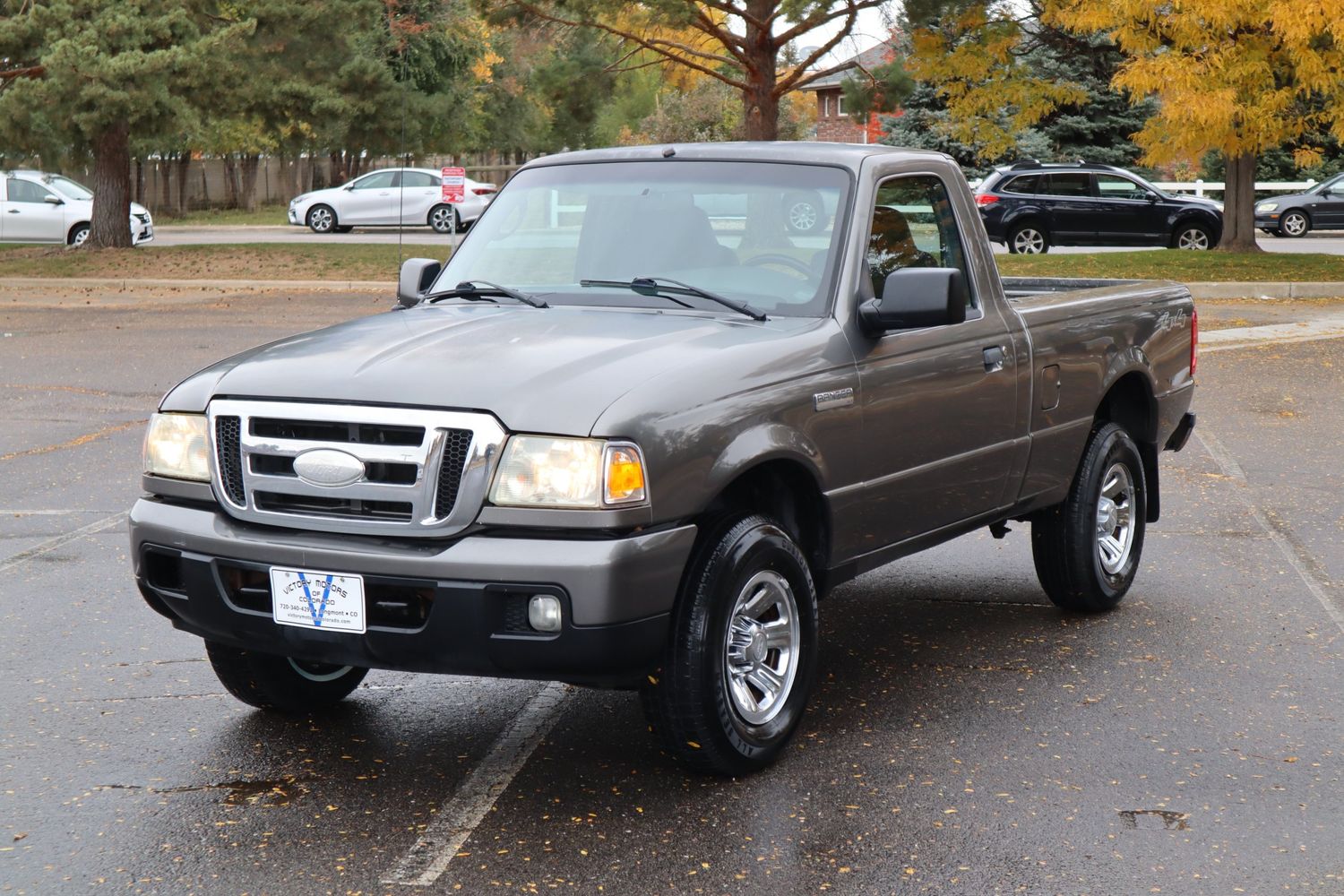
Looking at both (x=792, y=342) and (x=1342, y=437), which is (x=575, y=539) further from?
(x=1342, y=437)

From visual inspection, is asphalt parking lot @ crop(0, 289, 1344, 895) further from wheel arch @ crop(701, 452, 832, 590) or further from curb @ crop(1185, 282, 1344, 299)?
curb @ crop(1185, 282, 1344, 299)

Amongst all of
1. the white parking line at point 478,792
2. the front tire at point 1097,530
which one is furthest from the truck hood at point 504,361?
the front tire at point 1097,530

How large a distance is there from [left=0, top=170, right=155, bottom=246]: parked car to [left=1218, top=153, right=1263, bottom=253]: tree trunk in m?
Result: 20.6

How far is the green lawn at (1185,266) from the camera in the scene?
2314 centimetres

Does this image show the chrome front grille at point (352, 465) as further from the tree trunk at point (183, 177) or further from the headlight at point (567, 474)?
the tree trunk at point (183, 177)

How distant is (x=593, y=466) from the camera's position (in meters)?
4.18

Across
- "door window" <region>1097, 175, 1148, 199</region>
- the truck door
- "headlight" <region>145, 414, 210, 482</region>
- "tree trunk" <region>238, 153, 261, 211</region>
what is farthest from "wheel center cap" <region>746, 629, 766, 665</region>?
"tree trunk" <region>238, 153, 261, 211</region>

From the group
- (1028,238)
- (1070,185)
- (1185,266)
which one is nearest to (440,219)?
(1028,238)

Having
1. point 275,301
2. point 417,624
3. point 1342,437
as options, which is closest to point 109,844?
point 417,624

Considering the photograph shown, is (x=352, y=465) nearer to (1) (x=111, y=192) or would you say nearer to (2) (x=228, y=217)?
(1) (x=111, y=192)

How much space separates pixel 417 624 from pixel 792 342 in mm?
1458

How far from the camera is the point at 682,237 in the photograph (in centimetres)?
550

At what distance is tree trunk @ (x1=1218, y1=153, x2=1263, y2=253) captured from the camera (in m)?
26.6

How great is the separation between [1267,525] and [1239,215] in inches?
786
